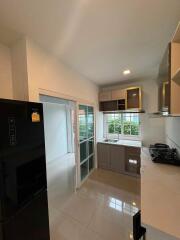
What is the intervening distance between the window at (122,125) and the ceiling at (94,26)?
75.6 inches

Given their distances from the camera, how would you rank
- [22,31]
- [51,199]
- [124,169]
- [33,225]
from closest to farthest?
[33,225], [22,31], [51,199], [124,169]

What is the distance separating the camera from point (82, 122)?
304cm

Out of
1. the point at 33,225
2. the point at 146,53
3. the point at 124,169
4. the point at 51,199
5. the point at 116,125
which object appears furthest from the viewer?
the point at 116,125

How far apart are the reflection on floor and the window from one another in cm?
139

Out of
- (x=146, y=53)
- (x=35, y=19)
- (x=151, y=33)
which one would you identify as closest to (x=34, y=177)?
(x=35, y=19)

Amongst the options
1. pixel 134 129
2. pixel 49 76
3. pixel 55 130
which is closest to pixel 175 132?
pixel 134 129

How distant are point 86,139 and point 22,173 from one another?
215 cm

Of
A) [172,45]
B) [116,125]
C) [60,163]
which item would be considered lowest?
[60,163]

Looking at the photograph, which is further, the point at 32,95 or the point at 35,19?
the point at 32,95

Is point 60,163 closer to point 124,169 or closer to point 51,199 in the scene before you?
point 51,199

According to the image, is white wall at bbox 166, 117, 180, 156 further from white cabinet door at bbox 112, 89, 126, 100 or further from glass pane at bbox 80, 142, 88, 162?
glass pane at bbox 80, 142, 88, 162

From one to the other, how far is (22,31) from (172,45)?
165 cm

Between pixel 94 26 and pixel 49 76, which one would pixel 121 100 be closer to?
pixel 49 76

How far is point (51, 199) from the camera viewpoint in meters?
2.44
